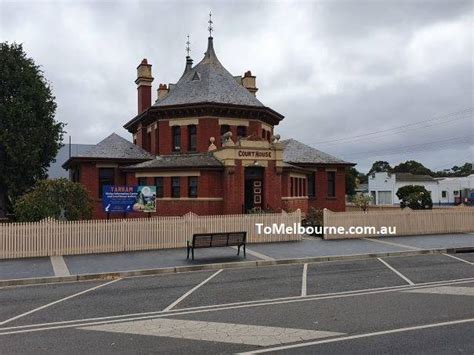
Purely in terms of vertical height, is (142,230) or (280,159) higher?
(280,159)

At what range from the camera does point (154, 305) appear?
32.6 feet

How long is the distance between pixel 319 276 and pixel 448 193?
218 feet

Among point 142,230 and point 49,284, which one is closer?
point 49,284

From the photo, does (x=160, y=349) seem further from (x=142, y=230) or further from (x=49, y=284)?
(x=142, y=230)

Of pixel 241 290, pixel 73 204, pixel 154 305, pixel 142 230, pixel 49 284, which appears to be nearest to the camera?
pixel 154 305

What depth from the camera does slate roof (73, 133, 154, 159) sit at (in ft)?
104

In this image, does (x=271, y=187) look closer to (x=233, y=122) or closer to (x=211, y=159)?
(x=211, y=159)

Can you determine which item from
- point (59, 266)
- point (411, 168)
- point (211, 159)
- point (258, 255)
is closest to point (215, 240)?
point (258, 255)

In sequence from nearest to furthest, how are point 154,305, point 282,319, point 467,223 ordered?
point 282,319 → point 154,305 → point 467,223

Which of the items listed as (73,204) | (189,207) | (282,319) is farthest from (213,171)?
(282,319)

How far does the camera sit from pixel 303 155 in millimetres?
37656

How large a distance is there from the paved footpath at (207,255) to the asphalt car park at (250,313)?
1.69 metres

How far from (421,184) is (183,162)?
52.6 meters

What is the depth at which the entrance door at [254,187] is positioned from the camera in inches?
1113
